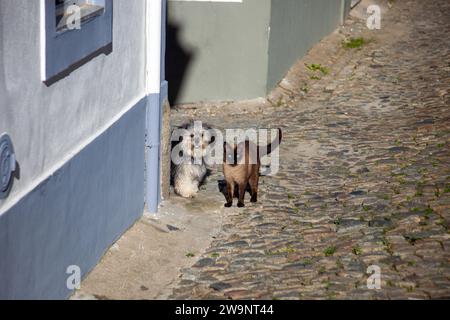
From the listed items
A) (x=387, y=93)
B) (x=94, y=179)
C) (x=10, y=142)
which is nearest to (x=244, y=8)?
(x=387, y=93)

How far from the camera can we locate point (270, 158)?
11680 millimetres

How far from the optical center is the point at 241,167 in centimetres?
991

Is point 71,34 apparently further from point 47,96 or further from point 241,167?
point 241,167

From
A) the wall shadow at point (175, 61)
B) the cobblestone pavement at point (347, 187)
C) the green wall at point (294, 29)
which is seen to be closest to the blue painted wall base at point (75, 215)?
the cobblestone pavement at point (347, 187)

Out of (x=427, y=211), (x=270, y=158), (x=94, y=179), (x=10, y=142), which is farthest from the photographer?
(x=270, y=158)

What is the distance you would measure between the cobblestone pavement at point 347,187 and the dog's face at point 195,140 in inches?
27.2

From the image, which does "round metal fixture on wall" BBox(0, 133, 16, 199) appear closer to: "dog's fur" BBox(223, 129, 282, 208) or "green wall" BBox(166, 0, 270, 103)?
"dog's fur" BBox(223, 129, 282, 208)

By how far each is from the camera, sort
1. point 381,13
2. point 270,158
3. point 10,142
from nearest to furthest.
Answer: point 10,142, point 270,158, point 381,13

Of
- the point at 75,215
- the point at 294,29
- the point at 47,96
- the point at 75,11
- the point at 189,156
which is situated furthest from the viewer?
the point at 294,29

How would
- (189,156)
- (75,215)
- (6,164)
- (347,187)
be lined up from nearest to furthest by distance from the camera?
(6,164) → (75,215) → (189,156) → (347,187)

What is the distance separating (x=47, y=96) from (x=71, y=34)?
68 centimetres

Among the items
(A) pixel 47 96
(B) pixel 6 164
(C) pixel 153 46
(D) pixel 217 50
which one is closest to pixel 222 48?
(D) pixel 217 50

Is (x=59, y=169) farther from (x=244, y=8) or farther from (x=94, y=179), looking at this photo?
(x=244, y=8)

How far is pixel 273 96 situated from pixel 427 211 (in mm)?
5959
